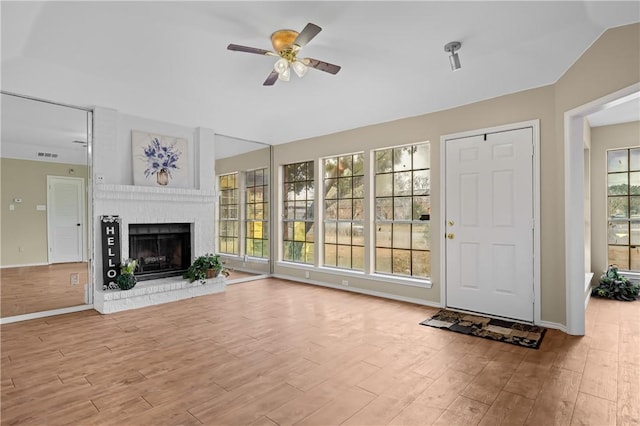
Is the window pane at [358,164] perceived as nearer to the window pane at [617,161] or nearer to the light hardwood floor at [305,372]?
the light hardwood floor at [305,372]

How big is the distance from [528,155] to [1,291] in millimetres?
7473

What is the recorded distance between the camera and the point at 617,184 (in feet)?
18.0

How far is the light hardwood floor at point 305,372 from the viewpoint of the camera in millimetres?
2119

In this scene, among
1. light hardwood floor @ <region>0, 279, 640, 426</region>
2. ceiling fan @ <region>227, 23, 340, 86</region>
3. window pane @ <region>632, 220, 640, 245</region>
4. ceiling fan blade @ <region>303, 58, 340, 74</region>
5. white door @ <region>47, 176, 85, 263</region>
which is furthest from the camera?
white door @ <region>47, 176, 85, 263</region>

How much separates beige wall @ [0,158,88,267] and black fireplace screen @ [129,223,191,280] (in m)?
1.75

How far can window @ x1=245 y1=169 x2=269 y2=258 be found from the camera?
7.04 m

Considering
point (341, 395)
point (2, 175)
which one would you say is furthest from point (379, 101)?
point (2, 175)

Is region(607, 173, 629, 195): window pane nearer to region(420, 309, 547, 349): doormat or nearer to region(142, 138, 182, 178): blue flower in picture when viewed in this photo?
region(420, 309, 547, 349): doormat

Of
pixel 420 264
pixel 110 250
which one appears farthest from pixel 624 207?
pixel 110 250

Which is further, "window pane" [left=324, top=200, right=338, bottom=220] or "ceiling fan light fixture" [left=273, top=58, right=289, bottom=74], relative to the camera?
"window pane" [left=324, top=200, right=338, bottom=220]

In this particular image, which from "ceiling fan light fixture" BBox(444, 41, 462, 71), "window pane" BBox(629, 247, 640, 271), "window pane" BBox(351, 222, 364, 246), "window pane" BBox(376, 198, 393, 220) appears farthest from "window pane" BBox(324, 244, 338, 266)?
"window pane" BBox(629, 247, 640, 271)

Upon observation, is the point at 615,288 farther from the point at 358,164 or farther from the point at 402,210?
the point at 358,164

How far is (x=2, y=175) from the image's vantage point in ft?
20.0

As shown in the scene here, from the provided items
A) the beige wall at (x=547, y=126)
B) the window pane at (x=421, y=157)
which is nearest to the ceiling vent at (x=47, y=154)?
the beige wall at (x=547, y=126)
